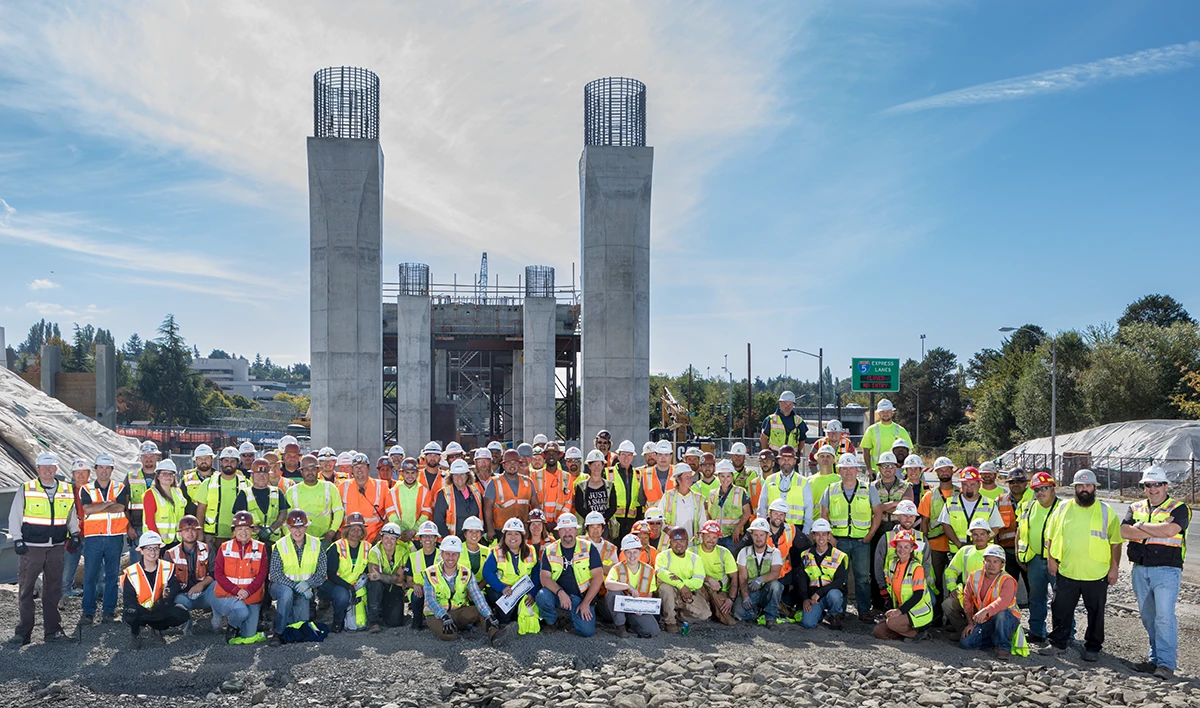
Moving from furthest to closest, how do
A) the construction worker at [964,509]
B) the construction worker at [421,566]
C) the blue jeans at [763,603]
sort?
the blue jeans at [763,603] < the construction worker at [964,509] < the construction worker at [421,566]

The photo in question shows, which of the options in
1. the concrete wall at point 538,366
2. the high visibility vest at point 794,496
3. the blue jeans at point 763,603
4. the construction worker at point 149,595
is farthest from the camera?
the concrete wall at point 538,366

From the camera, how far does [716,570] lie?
9.25 metres

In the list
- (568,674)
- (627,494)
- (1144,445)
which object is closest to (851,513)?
(627,494)

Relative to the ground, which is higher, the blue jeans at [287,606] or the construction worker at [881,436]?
the construction worker at [881,436]

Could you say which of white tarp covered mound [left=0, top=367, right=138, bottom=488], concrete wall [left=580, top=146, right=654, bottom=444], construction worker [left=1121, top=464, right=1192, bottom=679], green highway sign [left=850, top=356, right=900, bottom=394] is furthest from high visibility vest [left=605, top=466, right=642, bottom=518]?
green highway sign [left=850, top=356, right=900, bottom=394]

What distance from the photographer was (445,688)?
24.0 feet

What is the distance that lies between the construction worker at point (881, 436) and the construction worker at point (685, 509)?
2428 millimetres

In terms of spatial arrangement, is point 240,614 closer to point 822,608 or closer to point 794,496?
point 794,496

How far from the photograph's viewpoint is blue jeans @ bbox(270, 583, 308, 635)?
839cm

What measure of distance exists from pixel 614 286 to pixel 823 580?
401 inches

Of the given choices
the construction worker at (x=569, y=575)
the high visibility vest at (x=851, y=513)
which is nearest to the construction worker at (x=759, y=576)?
the high visibility vest at (x=851, y=513)

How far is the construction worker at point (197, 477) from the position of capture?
9.42 metres

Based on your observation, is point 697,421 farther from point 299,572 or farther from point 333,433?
point 299,572

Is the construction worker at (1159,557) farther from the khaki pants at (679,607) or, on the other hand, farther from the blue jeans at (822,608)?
the khaki pants at (679,607)
